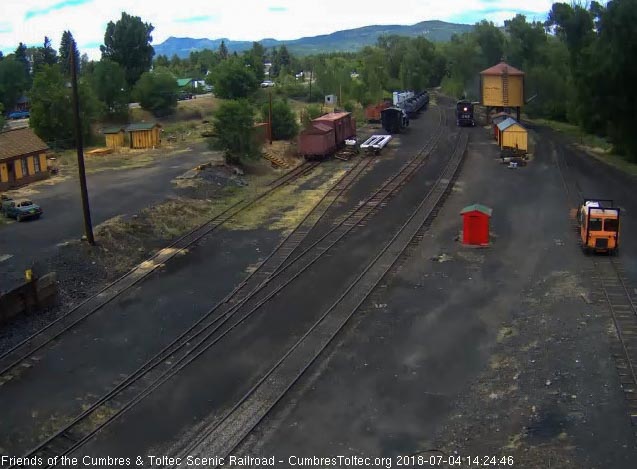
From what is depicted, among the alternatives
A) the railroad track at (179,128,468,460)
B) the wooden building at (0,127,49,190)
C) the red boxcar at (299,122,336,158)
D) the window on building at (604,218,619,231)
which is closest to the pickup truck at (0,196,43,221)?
the wooden building at (0,127,49,190)

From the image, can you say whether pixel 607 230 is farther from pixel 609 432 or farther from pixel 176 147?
pixel 176 147

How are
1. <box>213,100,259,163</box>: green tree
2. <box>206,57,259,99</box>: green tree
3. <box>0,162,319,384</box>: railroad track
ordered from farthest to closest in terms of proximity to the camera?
<box>206,57,259,99</box>: green tree < <box>213,100,259,163</box>: green tree < <box>0,162,319,384</box>: railroad track

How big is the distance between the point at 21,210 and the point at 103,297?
36.3ft

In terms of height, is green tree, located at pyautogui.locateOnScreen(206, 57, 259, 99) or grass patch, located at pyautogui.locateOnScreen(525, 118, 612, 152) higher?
green tree, located at pyautogui.locateOnScreen(206, 57, 259, 99)

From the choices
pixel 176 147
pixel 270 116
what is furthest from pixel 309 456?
pixel 176 147

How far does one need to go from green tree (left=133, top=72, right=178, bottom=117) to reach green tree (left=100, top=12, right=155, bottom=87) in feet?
26.1

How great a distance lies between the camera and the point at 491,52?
319 feet

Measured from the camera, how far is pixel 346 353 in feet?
53.9

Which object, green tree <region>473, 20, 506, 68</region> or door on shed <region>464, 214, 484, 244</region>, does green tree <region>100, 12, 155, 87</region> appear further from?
door on shed <region>464, 214, 484, 244</region>

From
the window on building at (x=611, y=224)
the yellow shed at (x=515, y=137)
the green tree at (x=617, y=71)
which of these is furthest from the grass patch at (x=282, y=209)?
the green tree at (x=617, y=71)

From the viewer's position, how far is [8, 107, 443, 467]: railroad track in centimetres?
1325

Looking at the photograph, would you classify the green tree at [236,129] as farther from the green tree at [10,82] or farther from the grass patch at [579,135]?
the green tree at [10,82]

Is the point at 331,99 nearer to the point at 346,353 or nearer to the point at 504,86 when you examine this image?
the point at 504,86

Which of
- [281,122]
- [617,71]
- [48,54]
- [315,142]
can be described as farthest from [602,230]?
[48,54]
